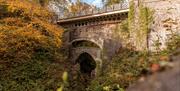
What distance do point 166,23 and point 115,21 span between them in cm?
430

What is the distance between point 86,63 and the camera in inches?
992

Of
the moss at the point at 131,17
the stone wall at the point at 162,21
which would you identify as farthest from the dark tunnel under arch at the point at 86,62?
the stone wall at the point at 162,21

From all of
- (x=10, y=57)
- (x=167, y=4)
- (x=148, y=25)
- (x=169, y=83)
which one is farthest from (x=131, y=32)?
(x=169, y=83)

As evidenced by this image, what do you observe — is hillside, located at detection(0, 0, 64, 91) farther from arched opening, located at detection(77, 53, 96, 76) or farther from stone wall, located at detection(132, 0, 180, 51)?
arched opening, located at detection(77, 53, 96, 76)

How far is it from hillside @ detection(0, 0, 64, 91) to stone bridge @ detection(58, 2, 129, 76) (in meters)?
3.14

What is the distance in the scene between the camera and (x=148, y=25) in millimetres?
17453

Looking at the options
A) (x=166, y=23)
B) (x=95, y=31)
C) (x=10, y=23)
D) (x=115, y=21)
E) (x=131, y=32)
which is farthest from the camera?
Result: (x=95, y=31)

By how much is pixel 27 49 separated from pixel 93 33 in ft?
23.5

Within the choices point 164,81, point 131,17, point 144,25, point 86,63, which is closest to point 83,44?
point 86,63

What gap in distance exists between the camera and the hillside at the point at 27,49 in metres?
14.7

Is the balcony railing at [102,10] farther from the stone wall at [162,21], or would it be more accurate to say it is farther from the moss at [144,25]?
the stone wall at [162,21]

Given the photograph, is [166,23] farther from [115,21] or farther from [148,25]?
[115,21]

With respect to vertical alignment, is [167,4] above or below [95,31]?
above

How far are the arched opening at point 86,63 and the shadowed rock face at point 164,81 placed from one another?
22.4 meters
